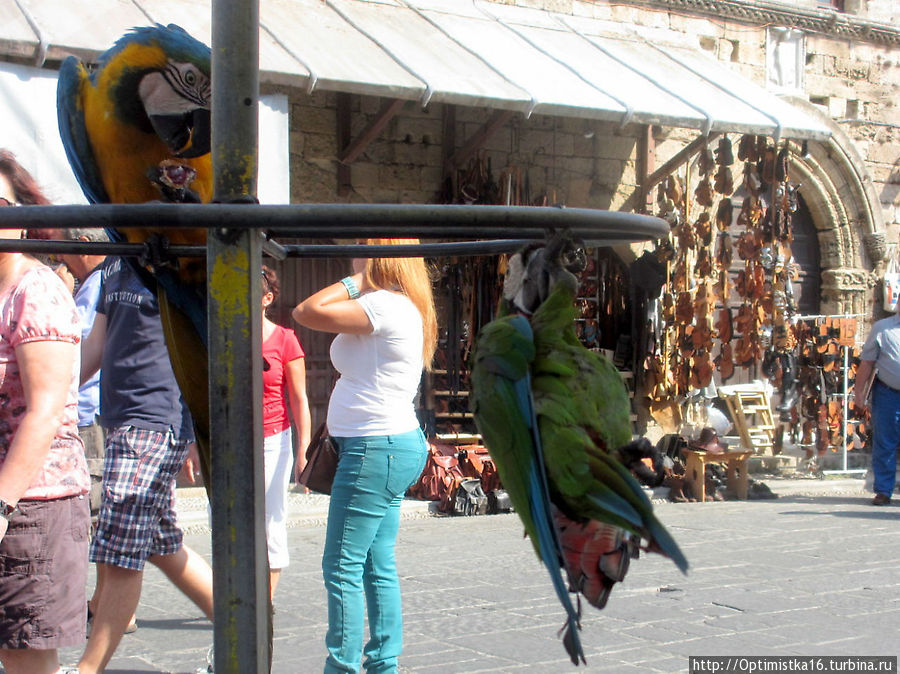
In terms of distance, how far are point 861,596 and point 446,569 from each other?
2243mm

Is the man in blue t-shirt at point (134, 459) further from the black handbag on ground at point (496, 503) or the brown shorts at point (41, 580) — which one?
the black handbag on ground at point (496, 503)

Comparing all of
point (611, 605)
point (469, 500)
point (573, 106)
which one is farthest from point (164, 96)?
point (469, 500)

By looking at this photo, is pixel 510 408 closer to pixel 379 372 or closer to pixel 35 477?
pixel 35 477

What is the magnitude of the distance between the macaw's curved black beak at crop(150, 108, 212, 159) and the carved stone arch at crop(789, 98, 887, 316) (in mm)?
11591

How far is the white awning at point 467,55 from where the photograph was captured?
281 inches

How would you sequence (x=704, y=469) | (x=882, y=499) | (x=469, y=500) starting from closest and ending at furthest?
(x=469, y=500) → (x=882, y=499) → (x=704, y=469)

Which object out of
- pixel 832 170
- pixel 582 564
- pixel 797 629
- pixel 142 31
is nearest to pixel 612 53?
pixel 832 170

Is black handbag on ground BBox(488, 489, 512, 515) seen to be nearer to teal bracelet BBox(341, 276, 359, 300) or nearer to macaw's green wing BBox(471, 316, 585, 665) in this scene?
teal bracelet BBox(341, 276, 359, 300)

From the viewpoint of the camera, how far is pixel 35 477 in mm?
2818

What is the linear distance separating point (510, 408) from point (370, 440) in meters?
2.63

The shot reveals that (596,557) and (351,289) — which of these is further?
(351,289)

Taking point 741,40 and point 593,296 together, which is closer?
point 593,296

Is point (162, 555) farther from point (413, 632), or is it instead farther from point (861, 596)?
point (861, 596)

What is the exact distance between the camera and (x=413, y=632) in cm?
481
